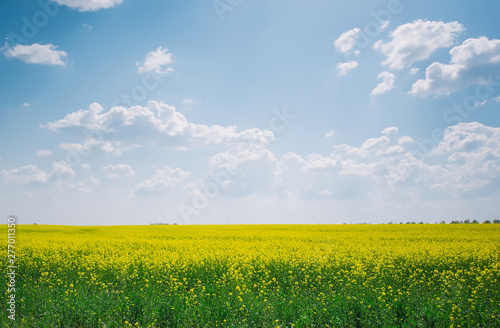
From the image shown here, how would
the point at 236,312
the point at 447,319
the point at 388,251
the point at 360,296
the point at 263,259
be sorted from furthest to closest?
the point at 388,251 → the point at 263,259 → the point at 360,296 → the point at 236,312 → the point at 447,319

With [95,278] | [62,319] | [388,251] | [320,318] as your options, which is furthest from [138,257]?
[388,251]

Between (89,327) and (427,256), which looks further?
(427,256)

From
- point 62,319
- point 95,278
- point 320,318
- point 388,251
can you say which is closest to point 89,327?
point 62,319

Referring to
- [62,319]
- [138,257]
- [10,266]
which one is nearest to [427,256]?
[138,257]

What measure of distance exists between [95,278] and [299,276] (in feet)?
22.8

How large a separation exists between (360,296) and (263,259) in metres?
5.06

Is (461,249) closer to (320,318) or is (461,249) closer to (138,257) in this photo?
(320,318)

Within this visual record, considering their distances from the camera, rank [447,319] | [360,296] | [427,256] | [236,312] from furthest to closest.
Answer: [427,256]
[360,296]
[236,312]
[447,319]

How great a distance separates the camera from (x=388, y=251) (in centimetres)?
1468

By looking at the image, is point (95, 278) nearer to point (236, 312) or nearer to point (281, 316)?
point (236, 312)

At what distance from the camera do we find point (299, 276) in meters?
11.1

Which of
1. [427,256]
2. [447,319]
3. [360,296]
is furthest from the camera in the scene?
[427,256]

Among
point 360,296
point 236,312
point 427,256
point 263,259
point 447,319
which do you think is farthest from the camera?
point 427,256

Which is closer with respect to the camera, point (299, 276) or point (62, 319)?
point (62, 319)
